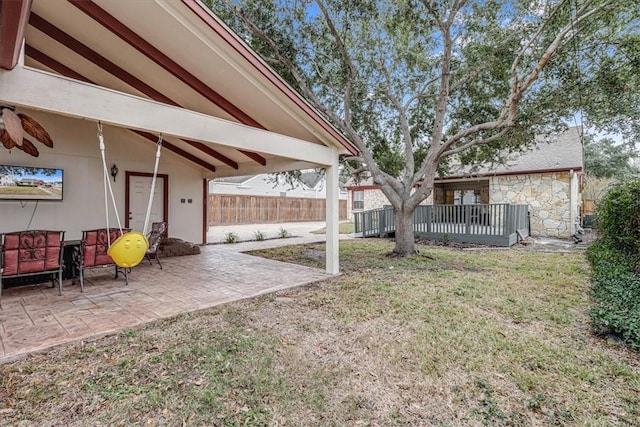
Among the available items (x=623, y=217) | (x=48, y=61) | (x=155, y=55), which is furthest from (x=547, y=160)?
(x=48, y=61)

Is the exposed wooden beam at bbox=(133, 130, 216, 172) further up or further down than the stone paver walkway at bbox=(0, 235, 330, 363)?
further up

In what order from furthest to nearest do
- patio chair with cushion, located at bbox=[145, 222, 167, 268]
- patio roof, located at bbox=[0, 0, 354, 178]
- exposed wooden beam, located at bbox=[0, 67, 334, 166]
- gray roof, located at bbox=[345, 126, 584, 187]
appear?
gray roof, located at bbox=[345, 126, 584, 187] < patio chair with cushion, located at bbox=[145, 222, 167, 268] < patio roof, located at bbox=[0, 0, 354, 178] < exposed wooden beam, located at bbox=[0, 67, 334, 166]

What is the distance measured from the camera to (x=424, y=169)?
8203 mm

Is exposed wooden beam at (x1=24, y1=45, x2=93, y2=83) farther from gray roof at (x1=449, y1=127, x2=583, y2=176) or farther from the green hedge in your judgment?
gray roof at (x1=449, y1=127, x2=583, y2=176)

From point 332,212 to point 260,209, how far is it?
16.2 m

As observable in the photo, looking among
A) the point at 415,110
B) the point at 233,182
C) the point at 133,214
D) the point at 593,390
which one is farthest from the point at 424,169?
the point at 233,182

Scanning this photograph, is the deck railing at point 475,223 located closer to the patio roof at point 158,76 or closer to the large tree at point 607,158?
the patio roof at point 158,76

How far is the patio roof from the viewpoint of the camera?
126 inches

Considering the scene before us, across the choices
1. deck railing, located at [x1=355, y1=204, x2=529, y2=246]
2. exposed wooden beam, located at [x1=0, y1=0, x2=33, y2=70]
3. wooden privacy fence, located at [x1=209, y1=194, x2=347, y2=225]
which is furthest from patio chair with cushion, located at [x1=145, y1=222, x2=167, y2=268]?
wooden privacy fence, located at [x1=209, y1=194, x2=347, y2=225]

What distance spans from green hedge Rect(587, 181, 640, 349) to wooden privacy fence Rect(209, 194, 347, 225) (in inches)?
509

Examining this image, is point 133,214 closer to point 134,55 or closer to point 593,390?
point 134,55

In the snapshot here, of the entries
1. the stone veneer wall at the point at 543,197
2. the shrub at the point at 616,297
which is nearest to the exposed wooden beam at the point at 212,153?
the shrub at the point at 616,297

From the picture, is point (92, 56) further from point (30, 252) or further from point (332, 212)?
point (332, 212)

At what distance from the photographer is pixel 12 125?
2.94 m
